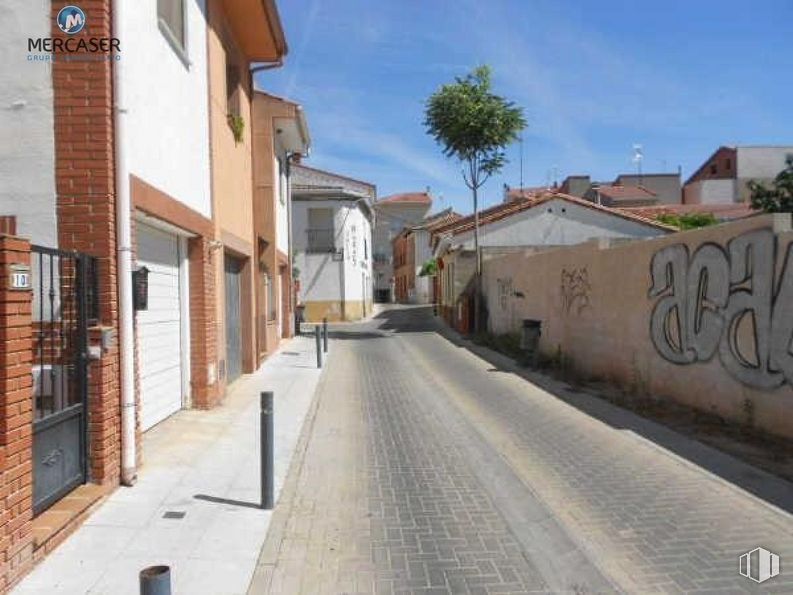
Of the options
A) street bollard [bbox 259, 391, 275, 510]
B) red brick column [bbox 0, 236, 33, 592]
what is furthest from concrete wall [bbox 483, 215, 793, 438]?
red brick column [bbox 0, 236, 33, 592]

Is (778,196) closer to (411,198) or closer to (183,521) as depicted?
(183,521)

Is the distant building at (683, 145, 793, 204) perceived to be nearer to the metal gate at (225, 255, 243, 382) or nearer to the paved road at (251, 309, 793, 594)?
the metal gate at (225, 255, 243, 382)

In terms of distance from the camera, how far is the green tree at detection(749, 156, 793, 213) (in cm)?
2055

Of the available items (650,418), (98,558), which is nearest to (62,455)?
(98,558)

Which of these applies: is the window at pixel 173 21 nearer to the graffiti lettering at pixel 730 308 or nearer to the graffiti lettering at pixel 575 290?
the graffiti lettering at pixel 730 308

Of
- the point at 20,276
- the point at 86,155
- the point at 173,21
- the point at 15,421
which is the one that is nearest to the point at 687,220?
Answer: the point at 173,21

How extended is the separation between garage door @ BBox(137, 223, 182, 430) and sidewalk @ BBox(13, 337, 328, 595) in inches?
12.6

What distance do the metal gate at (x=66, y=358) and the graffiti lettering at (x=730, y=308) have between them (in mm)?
6679

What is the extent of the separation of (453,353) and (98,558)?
15084 millimetres

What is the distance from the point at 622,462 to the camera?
702cm

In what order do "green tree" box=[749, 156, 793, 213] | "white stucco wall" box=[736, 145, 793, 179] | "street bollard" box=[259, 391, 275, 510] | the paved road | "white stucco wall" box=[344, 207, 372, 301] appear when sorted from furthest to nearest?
"white stucco wall" box=[736, 145, 793, 179] < "white stucco wall" box=[344, 207, 372, 301] < "green tree" box=[749, 156, 793, 213] < "street bollard" box=[259, 391, 275, 510] < the paved road

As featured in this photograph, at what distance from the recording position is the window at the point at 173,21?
766cm

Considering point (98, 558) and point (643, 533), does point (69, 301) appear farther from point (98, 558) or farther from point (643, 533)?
point (643, 533)

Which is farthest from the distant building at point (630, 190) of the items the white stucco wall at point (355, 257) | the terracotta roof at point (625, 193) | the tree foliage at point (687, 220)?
the white stucco wall at point (355, 257)
